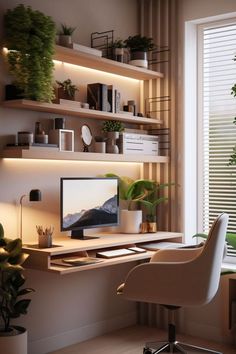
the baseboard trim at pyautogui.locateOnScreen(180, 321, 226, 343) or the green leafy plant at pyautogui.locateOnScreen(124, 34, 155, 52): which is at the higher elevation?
the green leafy plant at pyautogui.locateOnScreen(124, 34, 155, 52)

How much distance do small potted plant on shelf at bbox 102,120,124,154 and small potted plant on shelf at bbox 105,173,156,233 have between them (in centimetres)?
21

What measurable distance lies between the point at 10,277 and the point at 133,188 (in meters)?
1.38

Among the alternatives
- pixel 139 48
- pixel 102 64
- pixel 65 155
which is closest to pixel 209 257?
pixel 65 155

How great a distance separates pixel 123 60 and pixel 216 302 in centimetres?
199

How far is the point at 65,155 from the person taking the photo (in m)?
3.58

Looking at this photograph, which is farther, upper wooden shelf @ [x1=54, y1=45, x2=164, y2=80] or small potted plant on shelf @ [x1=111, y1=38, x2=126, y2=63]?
small potted plant on shelf @ [x1=111, y1=38, x2=126, y2=63]

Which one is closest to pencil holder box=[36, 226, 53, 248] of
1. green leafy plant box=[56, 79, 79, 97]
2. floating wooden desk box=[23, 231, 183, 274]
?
floating wooden desk box=[23, 231, 183, 274]

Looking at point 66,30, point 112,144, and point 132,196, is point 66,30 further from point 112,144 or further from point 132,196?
point 132,196

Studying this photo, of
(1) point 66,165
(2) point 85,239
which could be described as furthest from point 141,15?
(2) point 85,239

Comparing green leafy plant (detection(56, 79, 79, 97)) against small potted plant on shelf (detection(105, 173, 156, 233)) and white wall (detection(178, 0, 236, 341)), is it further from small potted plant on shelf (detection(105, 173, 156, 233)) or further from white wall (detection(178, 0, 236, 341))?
white wall (detection(178, 0, 236, 341))

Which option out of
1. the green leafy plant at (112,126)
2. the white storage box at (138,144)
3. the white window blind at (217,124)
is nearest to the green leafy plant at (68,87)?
the green leafy plant at (112,126)

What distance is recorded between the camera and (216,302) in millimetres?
4070

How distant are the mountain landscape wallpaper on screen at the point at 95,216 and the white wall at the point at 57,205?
0.60 ft

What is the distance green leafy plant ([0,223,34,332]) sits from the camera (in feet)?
10.1
